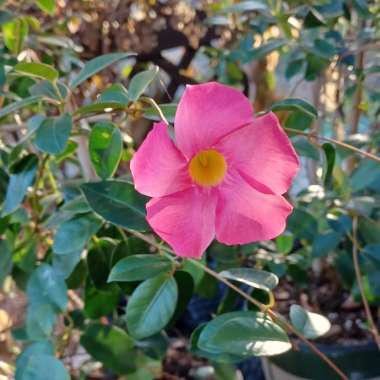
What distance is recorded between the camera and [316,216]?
107 cm

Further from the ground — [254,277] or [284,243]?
[254,277]

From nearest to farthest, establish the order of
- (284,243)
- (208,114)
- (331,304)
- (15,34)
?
(208,114)
(15,34)
(284,243)
(331,304)

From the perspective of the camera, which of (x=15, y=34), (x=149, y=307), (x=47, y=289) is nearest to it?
(x=149, y=307)

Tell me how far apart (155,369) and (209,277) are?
16cm

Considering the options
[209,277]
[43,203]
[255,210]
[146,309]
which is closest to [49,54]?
[43,203]

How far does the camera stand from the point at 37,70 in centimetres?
66

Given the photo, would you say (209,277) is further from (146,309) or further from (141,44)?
(141,44)

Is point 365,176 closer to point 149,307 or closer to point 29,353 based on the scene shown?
point 149,307

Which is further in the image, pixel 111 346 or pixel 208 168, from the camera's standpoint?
pixel 111 346

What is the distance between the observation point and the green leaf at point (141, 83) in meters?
0.62

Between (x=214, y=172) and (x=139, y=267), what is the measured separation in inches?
8.2

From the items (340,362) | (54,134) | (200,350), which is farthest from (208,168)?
(340,362)

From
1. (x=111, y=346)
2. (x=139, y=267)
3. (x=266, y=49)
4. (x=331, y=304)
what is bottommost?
(x=331, y=304)

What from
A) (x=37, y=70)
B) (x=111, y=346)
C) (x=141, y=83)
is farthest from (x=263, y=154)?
(x=111, y=346)
